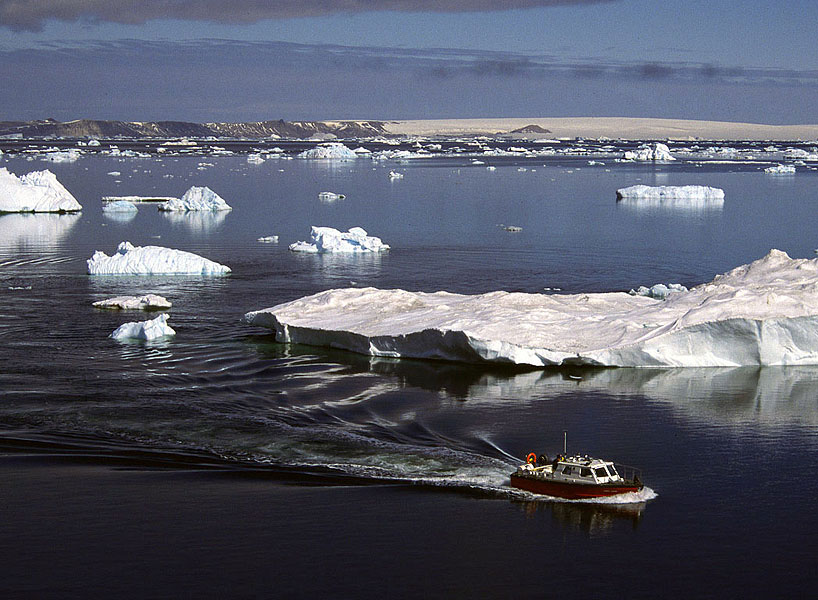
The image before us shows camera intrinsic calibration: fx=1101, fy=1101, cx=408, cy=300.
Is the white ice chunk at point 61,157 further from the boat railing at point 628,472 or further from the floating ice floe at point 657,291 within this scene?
the boat railing at point 628,472

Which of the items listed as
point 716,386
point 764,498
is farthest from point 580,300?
point 764,498

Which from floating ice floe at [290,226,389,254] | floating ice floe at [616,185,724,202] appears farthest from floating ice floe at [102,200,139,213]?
floating ice floe at [616,185,724,202]

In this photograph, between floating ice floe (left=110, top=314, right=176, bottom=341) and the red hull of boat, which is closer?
the red hull of boat

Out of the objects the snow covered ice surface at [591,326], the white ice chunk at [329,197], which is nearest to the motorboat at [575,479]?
the snow covered ice surface at [591,326]

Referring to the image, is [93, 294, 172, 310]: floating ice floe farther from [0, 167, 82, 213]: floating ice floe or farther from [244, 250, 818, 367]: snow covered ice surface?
[0, 167, 82, 213]: floating ice floe

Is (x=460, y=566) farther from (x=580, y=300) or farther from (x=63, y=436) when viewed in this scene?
(x=580, y=300)

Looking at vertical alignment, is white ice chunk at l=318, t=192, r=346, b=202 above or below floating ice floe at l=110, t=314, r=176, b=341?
above

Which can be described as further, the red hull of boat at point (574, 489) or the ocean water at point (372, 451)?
the red hull of boat at point (574, 489)
